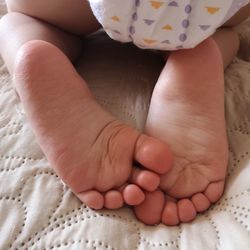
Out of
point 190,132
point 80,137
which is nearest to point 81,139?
point 80,137

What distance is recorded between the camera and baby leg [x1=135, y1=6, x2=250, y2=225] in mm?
473

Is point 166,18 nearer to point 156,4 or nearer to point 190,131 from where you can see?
point 156,4

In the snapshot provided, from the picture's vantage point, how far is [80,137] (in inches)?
19.6

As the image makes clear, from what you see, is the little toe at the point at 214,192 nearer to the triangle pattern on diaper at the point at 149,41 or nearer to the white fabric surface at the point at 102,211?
the white fabric surface at the point at 102,211

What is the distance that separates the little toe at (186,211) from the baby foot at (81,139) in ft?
0.11

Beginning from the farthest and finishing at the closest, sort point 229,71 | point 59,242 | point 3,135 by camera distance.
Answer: point 229,71
point 3,135
point 59,242

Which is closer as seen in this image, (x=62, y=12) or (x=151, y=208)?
(x=151, y=208)

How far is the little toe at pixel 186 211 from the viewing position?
1.53ft

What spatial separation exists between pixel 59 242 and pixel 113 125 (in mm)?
137

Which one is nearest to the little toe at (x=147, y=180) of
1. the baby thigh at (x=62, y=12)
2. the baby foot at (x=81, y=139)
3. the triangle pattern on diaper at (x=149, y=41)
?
the baby foot at (x=81, y=139)

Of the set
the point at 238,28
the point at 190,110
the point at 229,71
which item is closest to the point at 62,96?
the point at 190,110

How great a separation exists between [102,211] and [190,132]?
0.12 metres

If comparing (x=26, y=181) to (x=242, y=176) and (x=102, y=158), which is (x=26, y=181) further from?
(x=242, y=176)

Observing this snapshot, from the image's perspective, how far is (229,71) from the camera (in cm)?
67
